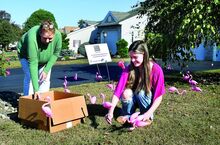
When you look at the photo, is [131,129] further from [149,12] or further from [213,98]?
[149,12]

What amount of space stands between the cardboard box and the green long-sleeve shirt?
1.04 ft

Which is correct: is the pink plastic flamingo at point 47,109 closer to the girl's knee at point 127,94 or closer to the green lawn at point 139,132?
the green lawn at point 139,132

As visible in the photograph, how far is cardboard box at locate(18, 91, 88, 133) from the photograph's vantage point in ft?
17.4

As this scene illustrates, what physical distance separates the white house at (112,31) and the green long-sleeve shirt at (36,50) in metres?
30.8

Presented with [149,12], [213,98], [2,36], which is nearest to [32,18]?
[2,36]

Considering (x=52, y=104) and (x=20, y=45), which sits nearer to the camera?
(x=52, y=104)

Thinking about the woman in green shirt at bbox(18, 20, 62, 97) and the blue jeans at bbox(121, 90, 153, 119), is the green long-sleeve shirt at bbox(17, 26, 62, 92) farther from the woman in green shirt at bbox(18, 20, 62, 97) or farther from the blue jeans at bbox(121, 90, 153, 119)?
the blue jeans at bbox(121, 90, 153, 119)

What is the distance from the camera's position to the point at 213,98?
325 inches

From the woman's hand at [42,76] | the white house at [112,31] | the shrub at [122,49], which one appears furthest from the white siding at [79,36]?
→ the woman's hand at [42,76]

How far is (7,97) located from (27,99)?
11.8 feet

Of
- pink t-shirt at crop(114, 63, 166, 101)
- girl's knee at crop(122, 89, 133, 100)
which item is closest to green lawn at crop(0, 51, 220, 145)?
girl's knee at crop(122, 89, 133, 100)

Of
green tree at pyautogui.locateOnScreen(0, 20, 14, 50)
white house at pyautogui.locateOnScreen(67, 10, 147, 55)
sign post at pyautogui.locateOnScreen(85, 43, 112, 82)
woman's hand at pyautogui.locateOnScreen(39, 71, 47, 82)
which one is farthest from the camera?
green tree at pyautogui.locateOnScreen(0, 20, 14, 50)

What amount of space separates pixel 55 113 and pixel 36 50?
1.10 meters

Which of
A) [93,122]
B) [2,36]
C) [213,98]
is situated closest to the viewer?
[93,122]
